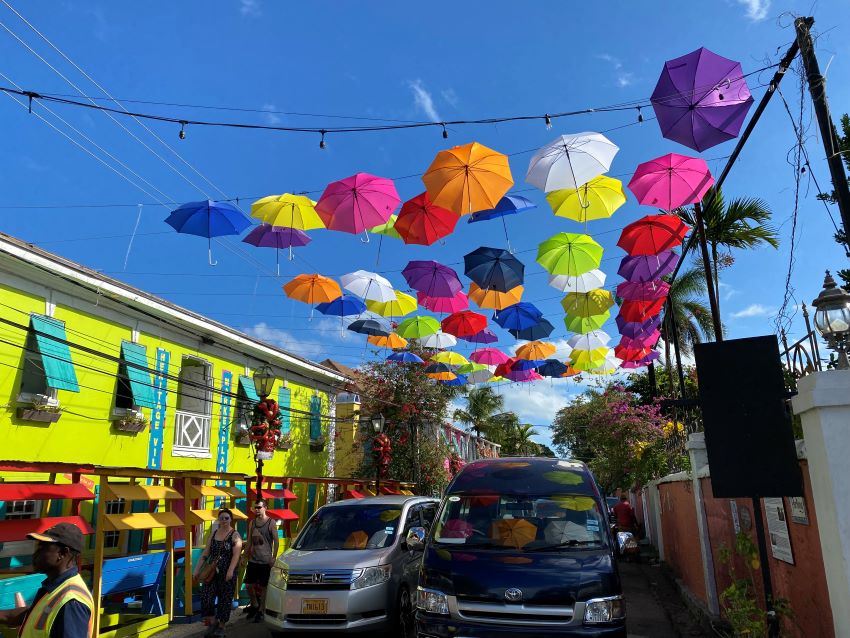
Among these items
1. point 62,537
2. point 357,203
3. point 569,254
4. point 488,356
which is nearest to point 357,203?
point 357,203

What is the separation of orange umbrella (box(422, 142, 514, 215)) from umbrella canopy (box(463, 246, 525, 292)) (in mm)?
2957

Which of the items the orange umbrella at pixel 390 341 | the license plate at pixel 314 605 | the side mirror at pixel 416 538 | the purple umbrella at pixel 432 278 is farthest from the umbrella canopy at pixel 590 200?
the orange umbrella at pixel 390 341

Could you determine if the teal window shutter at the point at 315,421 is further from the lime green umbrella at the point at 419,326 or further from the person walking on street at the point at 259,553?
the person walking on street at the point at 259,553

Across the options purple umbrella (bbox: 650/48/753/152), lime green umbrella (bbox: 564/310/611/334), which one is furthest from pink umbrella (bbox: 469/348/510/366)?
purple umbrella (bbox: 650/48/753/152)

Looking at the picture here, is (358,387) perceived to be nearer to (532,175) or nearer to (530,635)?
(532,175)

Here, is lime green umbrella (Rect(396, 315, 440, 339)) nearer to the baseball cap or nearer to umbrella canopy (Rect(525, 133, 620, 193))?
umbrella canopy (Rect(525, 133, 620, 193))

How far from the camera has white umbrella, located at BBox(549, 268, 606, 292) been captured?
13.7 metres

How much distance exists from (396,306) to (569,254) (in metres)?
4.69

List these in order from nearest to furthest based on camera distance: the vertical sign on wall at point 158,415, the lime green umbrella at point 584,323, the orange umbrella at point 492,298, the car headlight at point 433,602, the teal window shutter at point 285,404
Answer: the car headlight at point 433,602 → the vertical sign on wall at point 158,415 → the orange umbrella at point 492,298 → the lime green umbrella at point 584,323 → the teal window shutter at point 285,404

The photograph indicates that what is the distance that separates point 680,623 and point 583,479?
408cm

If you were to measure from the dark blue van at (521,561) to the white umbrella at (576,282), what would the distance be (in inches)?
288

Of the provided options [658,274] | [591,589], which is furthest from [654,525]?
[591,589]

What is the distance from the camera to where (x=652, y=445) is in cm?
1884

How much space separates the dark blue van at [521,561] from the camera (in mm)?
5133
